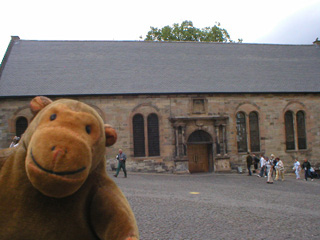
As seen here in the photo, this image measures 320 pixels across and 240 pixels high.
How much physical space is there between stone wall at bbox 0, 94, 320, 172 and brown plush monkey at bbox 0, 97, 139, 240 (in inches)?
735

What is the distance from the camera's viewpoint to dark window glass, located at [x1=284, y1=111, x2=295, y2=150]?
969 inches

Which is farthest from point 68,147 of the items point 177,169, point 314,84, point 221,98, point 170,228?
point 314,84

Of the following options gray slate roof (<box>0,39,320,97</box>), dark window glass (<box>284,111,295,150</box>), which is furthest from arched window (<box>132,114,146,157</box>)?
dark window glass (<box>284,111,295,150</box>)

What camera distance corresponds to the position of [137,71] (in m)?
24.0

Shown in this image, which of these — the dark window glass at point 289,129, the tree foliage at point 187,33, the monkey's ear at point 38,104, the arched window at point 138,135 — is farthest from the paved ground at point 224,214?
the tree foliage at point 187,33

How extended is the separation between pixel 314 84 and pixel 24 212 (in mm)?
26651

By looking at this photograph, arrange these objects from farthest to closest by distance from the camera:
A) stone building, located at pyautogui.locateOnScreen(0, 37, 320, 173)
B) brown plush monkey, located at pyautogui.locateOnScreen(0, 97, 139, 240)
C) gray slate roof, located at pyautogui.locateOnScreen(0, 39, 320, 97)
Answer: gray slate roof, located at pyautogui.locateOnScreen(0, 39, 320, 97) → stone building, located at pyautogui.locateOnScreen(0, 37, 320, 173) → brown plush monkey, located at pyautogui.locateOnScreen(0, 97, 139, 240)

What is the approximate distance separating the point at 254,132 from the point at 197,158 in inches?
184

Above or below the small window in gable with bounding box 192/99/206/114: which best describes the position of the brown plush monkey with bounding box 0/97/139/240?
below

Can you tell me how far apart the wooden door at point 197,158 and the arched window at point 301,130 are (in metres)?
7.41

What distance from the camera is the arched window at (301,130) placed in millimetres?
24859

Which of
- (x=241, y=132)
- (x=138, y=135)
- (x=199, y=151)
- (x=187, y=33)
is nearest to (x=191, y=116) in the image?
(x=199, y=151)

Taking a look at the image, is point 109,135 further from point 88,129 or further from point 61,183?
point 61,183

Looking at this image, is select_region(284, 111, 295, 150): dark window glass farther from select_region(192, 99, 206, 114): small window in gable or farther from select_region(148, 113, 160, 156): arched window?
select_region(148, 113, 160, 156): arched window
